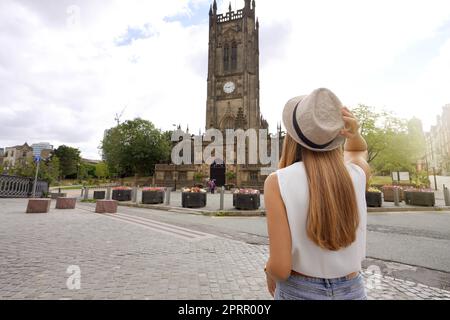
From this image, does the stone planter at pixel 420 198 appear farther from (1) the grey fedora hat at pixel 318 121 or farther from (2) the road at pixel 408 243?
(1) the grey fedora hat at pixel 318 121

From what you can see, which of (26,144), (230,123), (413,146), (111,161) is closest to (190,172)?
(230,123)

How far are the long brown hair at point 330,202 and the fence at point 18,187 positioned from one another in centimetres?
2436

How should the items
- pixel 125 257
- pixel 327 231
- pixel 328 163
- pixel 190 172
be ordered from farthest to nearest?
pixel 190 172, pixel 125 257, pixel 328 163, pixel 327 231

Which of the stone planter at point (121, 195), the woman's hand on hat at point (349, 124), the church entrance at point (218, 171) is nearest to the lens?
the woman's hand on hat at point (349, 124)

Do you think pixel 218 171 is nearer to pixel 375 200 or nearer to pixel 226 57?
pixel 226 57

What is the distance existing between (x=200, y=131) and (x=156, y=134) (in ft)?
29.6

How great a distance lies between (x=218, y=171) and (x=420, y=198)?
2702cm

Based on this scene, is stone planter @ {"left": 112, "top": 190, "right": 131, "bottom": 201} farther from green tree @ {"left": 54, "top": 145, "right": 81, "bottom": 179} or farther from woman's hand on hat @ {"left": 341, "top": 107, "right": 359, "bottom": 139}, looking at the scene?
green tree @ {"left": 54, "top": 145, "right": 81, "bottom": 179}

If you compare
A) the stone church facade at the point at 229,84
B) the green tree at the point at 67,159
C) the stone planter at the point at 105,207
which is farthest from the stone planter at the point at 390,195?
the green tree at the point at 67,159

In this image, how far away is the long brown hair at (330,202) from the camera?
111 cm
